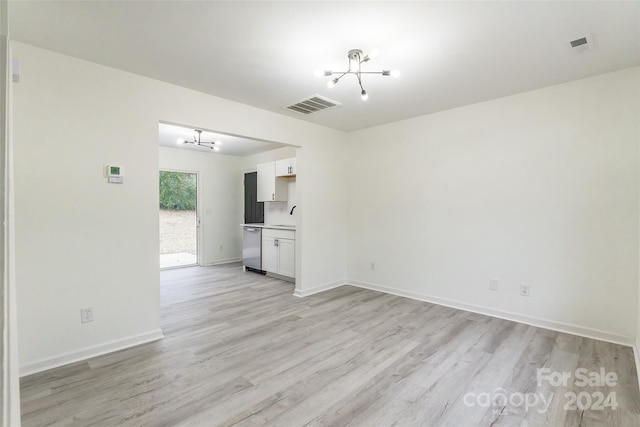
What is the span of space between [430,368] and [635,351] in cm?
184

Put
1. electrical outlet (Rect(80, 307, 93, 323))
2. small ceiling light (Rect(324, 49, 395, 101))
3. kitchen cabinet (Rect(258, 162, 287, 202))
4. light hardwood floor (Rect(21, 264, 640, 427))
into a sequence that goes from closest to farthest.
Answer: light hardwood floor (Rect(21, 264, 640, 427)) < small ceiling light (Rect(324, 49, 395, 101)) < electrical outlet (Rect(80, 307, 93, 323)) < kitchen cabinet (Rect(258, 162, 287, 202))

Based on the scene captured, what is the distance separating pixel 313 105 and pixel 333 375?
2910 millimetres

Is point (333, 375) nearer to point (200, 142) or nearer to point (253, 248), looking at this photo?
point (253, 248)

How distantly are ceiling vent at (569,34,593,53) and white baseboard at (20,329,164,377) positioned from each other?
14.3ft

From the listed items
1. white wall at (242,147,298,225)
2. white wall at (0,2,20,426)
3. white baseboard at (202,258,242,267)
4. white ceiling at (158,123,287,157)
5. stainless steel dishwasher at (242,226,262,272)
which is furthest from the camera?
white baseboard at (202,258,242,267)

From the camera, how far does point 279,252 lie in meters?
5.39

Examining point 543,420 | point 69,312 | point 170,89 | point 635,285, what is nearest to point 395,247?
point 635,285

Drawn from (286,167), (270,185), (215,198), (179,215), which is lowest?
(179,215)

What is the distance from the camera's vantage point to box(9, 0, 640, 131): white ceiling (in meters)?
1.94

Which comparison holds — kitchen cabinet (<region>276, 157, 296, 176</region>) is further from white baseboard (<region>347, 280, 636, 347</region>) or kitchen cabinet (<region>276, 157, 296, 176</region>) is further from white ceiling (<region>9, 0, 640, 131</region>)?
white baseboard (<region>347, 280, 636, 347</region>)

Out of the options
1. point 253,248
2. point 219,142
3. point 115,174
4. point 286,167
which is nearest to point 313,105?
point 286,167

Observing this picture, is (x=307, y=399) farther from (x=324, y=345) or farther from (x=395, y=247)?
(x=395, y=247)

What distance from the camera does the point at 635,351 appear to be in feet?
8.50

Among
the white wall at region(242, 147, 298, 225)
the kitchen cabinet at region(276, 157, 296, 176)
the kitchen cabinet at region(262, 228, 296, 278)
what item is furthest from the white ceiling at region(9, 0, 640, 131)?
the white wall at region(242, 147, 298, 225)
